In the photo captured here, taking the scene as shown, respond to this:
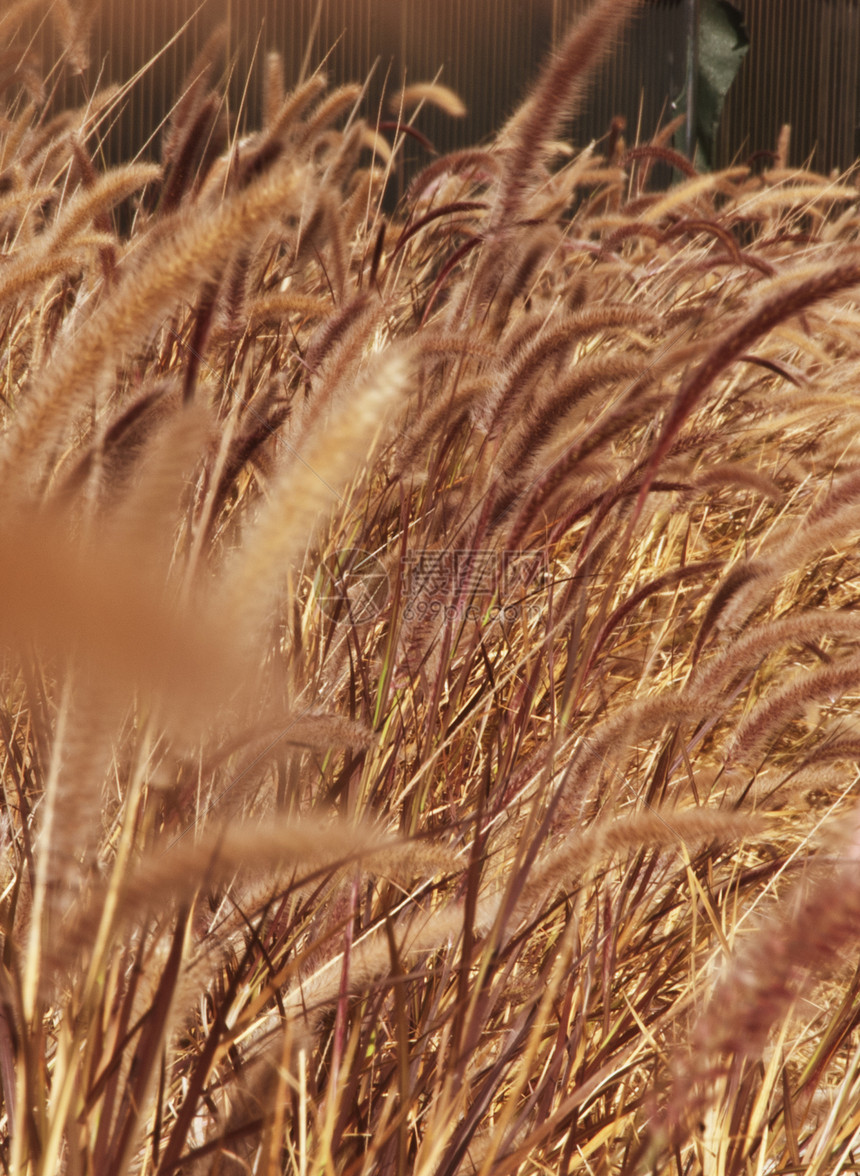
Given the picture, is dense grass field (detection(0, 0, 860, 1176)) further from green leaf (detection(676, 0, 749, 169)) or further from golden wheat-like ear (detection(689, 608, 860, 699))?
green leaf (detection(676, 0, 749, 169))

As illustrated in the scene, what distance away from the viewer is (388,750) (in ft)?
3.03

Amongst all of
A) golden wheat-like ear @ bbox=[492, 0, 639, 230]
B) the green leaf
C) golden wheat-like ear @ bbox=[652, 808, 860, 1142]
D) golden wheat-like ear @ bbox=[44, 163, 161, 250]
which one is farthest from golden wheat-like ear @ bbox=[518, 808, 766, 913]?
the green leaf

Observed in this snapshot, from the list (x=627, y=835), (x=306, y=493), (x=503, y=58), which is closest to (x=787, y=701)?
(x=627, y=835)

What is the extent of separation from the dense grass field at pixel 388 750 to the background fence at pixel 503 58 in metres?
3.88

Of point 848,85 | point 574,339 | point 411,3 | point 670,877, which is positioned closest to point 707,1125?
point 670,877

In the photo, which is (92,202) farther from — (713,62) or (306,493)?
(713,62)

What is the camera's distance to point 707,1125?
0.66 meters

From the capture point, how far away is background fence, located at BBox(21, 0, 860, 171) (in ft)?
17.7

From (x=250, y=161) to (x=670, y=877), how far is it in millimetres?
883

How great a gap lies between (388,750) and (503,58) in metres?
6.87

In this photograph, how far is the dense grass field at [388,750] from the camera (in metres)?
0.43

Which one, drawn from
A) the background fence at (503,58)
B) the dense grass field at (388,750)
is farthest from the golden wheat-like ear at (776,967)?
the background fence at (503,58)

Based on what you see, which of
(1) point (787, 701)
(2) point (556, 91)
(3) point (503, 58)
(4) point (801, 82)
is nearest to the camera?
(1) point (787, 701)

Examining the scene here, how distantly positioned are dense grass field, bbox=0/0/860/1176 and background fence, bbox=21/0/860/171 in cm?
388
